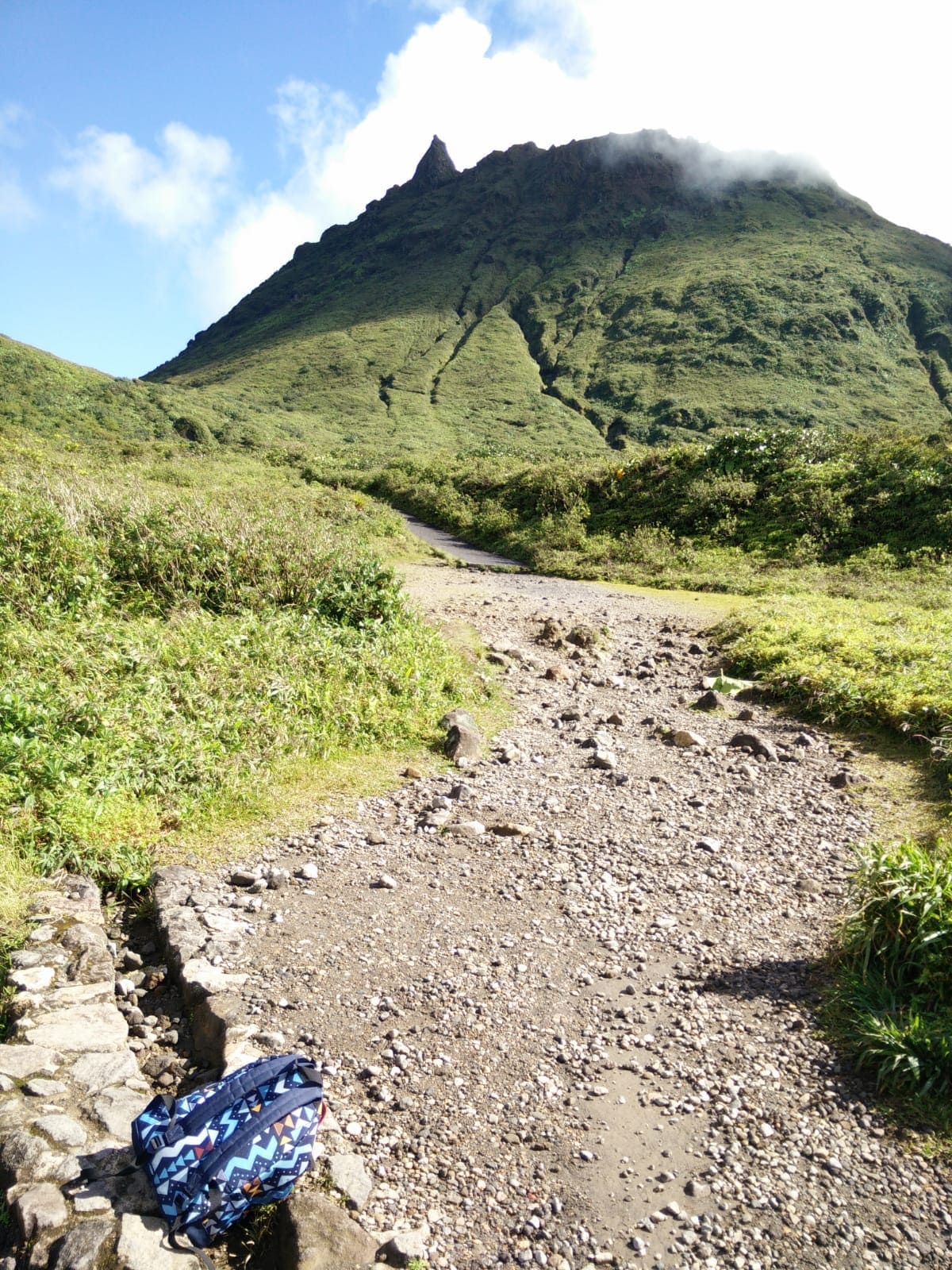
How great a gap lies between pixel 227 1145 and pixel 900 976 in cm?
324

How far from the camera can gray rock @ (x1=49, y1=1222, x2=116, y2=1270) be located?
8.13 ft

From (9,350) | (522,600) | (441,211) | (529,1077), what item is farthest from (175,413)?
(441,211)

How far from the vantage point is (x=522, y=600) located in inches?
593

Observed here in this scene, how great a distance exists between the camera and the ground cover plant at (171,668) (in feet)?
17.2

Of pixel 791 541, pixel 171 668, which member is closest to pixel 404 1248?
pixel 171 668

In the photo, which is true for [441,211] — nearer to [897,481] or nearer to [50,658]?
[897,481]

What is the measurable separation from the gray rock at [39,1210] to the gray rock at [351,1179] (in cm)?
94

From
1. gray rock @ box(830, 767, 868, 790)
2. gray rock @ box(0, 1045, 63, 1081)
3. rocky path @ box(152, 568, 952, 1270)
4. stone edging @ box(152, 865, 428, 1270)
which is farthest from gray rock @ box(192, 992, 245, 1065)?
gray rock @ box(830, 767, 868, 790)

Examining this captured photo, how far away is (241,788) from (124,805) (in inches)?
34.0

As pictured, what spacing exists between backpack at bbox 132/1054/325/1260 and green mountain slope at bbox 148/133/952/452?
53048 millimetres

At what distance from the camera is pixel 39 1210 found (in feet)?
8.70

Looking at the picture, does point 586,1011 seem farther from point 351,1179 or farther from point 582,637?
point 582,637

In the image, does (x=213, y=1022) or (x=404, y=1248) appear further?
(x=213, y=1022)

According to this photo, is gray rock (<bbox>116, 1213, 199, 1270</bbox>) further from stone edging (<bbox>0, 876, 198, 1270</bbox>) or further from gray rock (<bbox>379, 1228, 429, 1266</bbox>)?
gray rock (<bbox>379, 1228, 429, 1266</bbox>)
